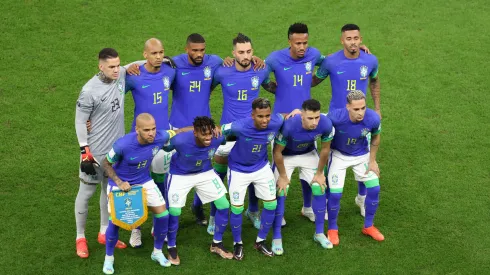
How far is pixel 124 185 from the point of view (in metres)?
9.34

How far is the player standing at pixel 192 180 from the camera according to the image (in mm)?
9539

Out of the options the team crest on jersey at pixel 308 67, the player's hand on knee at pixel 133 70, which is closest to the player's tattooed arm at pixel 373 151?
the team crest on jersey at pixel 308 67

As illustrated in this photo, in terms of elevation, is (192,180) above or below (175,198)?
above

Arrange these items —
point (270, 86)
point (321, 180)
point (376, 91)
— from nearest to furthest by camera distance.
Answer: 1. point (321, 180)
2. point (270, 86)
3. point (376, 91)

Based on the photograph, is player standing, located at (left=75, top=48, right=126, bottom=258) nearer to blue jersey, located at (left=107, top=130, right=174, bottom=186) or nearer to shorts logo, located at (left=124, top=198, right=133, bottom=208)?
blue jersey, located at (left=107, top=130, right=174, bottom=186)

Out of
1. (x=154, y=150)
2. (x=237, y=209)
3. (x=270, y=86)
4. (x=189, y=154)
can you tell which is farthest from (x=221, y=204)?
(x=270, y=86)

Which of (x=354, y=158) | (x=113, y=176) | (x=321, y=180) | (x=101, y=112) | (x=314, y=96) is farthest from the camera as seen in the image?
(x=314, y=96)

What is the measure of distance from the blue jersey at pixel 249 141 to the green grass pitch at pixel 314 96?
1.09 m

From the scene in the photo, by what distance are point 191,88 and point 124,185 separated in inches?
64.2

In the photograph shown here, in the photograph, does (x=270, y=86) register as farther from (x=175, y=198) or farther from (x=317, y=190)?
(x=175, y=198)

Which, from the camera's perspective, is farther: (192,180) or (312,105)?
(192,180)

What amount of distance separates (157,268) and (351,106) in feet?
9.70

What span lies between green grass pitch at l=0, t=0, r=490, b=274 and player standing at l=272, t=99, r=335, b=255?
0.37 meters

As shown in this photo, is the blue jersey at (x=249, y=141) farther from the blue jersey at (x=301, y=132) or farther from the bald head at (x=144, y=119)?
the bald head at (x=144, y=119)
